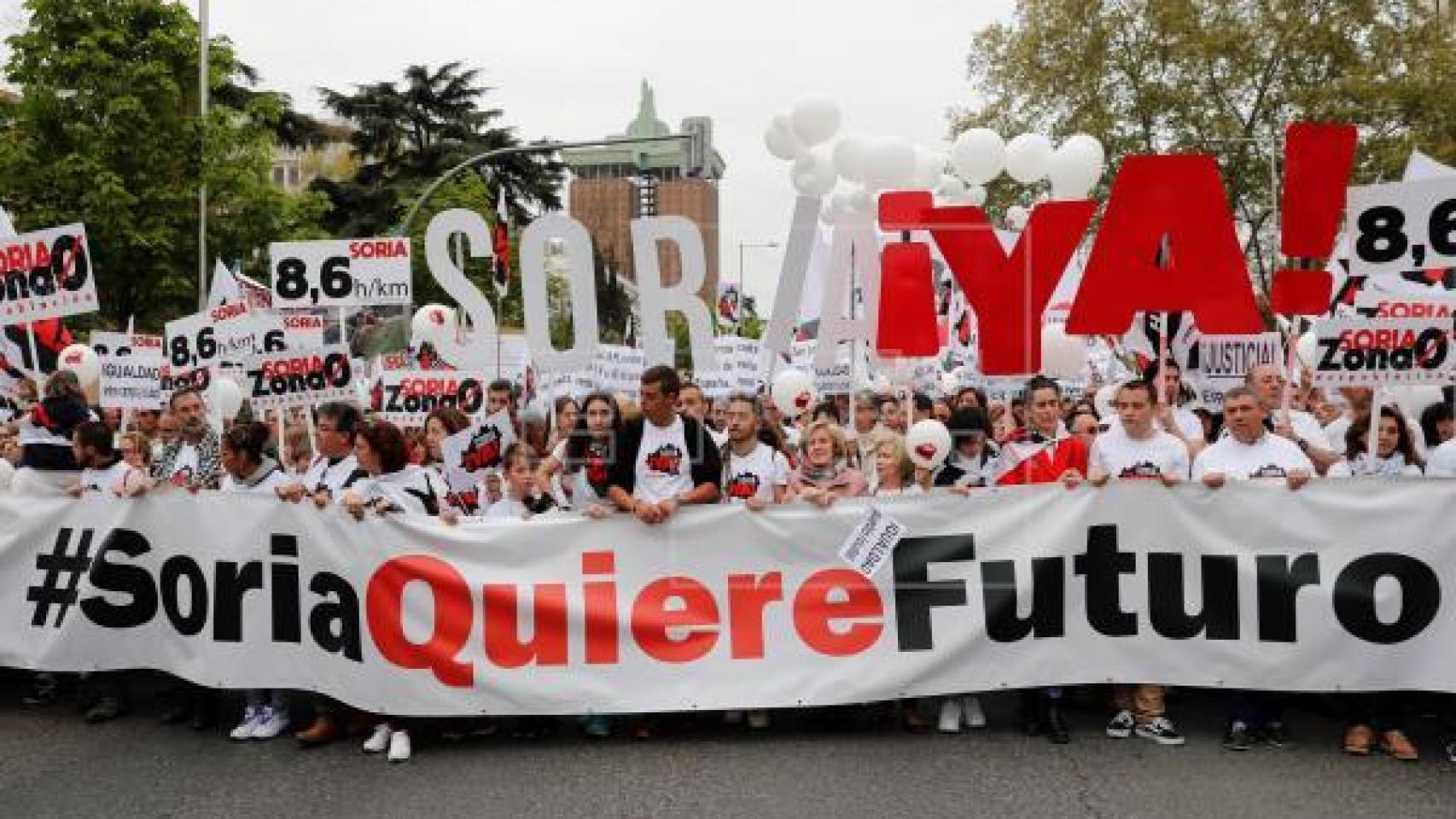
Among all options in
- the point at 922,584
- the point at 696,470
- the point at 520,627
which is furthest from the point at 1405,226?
the point at 520,627

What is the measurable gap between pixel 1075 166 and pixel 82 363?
9692mm

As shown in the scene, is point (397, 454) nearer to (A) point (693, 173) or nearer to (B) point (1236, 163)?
(A) point (693, 173)

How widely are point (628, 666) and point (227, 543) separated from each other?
83.9 inches

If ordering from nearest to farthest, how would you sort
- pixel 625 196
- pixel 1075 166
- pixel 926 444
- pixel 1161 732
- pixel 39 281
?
pixel 1161 732
pixel 926 444
pixel 39 281
pixel 1075 166
pixel 625 196

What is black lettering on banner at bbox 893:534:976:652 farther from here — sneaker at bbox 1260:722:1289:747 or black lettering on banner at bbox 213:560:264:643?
black lettering on banner at bbox 213:560:264:643

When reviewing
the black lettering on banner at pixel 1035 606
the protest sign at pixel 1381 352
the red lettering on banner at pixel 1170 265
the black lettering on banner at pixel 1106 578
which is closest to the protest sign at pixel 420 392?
the red lettering on banner at pixel 1170 265

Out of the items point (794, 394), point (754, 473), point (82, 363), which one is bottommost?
point (754, 473)

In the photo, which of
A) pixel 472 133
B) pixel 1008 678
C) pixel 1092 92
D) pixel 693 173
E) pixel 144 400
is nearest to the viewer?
pixel 1008 678

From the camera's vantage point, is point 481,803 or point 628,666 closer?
point 481,803

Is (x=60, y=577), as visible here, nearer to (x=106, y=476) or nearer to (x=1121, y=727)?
(x=106, y=476)

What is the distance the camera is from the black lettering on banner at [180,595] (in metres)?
6.95

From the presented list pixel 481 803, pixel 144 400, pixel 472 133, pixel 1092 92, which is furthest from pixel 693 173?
pixel 472 133

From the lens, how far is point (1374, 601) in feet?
20.8

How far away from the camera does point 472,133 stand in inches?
1826
